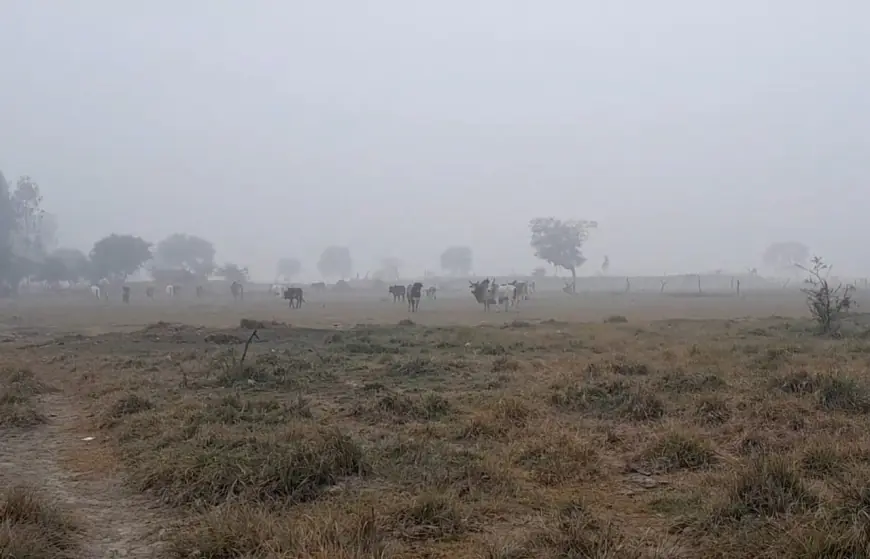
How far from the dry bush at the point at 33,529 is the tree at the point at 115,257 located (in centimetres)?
8472

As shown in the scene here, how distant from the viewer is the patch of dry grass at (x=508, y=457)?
4.95 meters

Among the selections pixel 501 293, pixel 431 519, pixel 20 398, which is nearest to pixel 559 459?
pixel 431 519

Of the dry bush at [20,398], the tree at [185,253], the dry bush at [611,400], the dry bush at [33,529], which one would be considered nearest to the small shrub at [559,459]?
the dry bush at [611,400]

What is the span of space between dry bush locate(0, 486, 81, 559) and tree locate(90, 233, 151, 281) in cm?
8472

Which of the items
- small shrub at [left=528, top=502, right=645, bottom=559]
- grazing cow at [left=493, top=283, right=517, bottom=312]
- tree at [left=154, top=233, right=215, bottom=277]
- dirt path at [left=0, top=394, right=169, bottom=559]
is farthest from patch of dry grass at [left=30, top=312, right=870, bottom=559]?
tree at [left=154, top=233, right=215, bottom=277]

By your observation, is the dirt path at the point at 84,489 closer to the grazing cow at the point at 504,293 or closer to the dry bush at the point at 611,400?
the dry bush at the point at 611,400

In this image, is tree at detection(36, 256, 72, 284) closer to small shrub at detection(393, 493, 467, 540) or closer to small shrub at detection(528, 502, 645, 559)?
small shrub at detection(393, 493, 467, 540)

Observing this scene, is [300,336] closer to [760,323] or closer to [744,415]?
[744,415]

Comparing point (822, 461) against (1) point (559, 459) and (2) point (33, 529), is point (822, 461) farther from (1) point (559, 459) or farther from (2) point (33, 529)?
(2) point (33, 529)

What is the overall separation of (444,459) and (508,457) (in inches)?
28.9

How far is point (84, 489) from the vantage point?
23.0 ft

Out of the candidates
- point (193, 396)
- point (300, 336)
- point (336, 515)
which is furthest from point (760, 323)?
point (336, 515)

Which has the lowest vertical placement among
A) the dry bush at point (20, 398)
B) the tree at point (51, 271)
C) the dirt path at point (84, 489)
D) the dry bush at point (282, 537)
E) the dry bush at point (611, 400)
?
the dirt path at point (84, 489)

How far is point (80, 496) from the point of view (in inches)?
266
